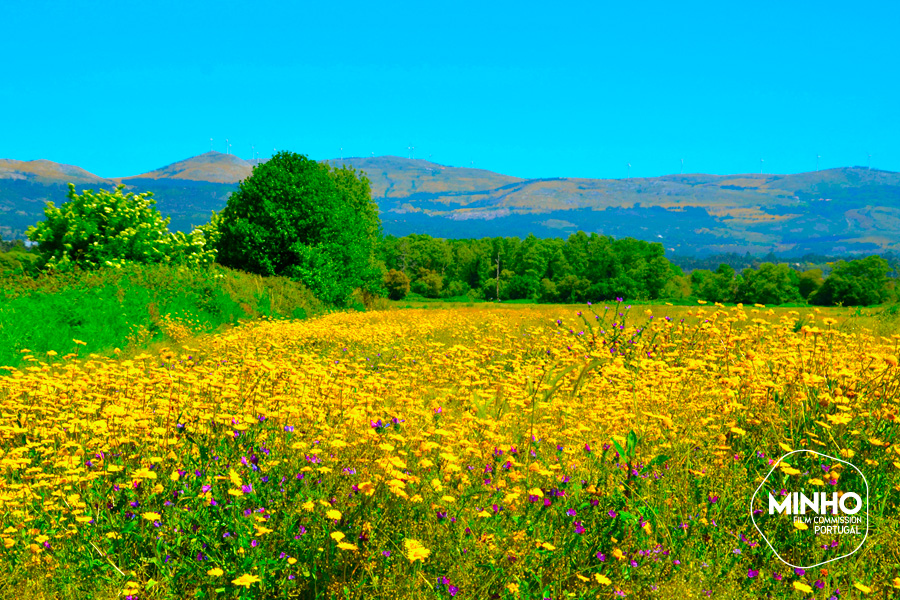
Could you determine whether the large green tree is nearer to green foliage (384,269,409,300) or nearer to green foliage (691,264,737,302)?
green foliage (384,269,409,300)

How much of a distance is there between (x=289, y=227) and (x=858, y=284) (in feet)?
201

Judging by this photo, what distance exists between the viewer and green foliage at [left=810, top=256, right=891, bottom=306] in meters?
56.7

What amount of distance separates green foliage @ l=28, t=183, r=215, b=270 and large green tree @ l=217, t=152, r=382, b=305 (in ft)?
12.6

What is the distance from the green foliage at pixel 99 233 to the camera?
2198 cm

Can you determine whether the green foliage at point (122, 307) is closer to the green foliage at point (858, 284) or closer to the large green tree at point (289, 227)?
the large green tree at point (289, 227)

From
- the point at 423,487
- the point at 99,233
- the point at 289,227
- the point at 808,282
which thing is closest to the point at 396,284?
the point at 289,227

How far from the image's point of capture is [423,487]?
130 inches

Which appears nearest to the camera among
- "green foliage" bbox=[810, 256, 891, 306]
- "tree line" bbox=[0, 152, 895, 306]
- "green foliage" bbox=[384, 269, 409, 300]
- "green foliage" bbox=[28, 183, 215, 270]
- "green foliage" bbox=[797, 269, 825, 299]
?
"green foliage" bbox=[28, 183, 215, 270]

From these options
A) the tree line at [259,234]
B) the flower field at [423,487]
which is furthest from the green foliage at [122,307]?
the flower field at [423,487]

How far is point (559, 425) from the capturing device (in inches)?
190

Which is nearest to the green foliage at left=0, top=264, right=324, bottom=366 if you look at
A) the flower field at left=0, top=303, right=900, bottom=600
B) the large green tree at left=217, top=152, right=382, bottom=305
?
the large green tree at left=217, top=152, right=382, bottom=305

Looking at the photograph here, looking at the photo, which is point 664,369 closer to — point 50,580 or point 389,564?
point 389,564

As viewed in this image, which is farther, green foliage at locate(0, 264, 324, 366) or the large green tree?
the large green tree

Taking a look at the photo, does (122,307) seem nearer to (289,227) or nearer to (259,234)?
(259,234)
